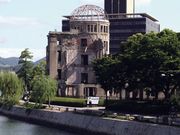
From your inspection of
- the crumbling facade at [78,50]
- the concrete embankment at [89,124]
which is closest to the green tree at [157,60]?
the concrete embankment at [89,124]

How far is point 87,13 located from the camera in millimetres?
125562

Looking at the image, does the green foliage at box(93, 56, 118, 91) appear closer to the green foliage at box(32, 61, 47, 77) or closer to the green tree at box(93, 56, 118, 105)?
the green tree at box(93, 56, 118, 105)

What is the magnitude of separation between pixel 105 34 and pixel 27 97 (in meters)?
21.8

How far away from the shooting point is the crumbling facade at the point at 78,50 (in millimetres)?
125000

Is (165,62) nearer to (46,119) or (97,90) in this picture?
(46,119)

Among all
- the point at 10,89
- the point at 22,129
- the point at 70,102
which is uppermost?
the point at 10,89

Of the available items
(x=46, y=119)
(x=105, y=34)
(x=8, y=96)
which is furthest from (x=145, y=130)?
(x=105, y=34)

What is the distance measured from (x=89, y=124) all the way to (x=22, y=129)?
1222cm

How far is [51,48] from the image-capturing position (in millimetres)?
126625

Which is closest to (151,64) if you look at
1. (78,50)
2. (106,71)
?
(106,71)

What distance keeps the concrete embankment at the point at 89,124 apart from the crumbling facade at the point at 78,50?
19000mm

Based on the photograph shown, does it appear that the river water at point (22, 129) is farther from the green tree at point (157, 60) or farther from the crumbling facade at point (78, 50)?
the crumbling facade at point (78, 50)

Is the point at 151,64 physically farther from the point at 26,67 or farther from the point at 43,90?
the point at 26,67

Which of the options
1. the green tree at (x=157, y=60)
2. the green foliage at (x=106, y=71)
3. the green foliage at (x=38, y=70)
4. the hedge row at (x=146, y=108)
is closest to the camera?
the hedge row at (x=146, y=108)
